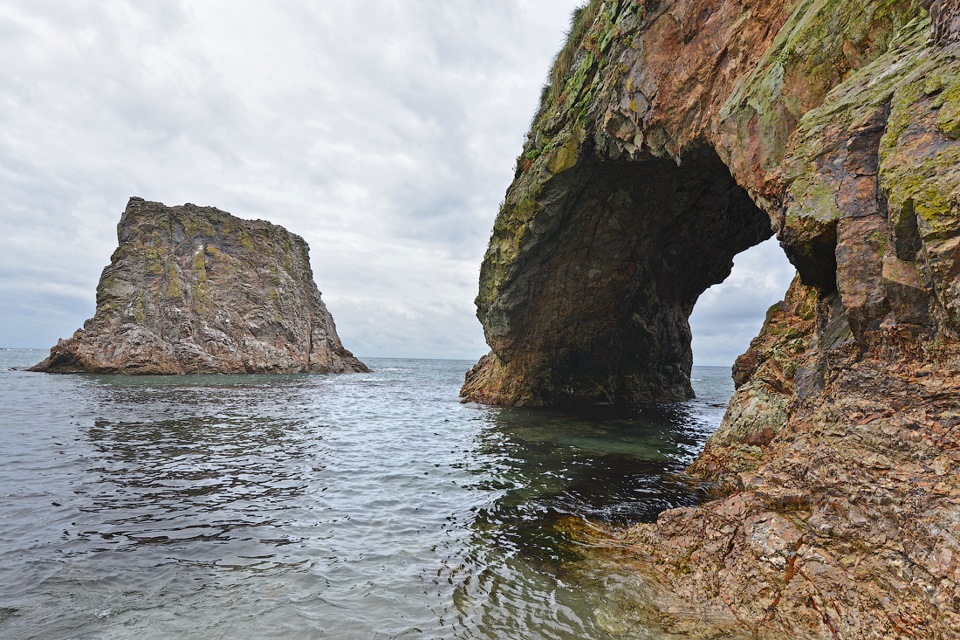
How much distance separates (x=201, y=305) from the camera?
51344 millimetres

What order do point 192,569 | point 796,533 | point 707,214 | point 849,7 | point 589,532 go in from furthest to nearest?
point 707,214 < point 589,532 < point 849,7 < point 192,569 < point 796,533

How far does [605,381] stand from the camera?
1022 inches

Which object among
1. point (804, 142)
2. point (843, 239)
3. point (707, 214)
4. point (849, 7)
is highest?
point (707, 214)

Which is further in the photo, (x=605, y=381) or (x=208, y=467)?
(x=605, y=381)

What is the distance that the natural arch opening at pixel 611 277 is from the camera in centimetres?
1700

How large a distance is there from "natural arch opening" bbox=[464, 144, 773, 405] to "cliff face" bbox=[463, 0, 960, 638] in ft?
10.5

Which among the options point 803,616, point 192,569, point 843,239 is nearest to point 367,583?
point 192,569

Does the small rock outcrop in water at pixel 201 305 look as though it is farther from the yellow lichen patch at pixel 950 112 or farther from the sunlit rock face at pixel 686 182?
the yellow lichen patch at pixel 950 112

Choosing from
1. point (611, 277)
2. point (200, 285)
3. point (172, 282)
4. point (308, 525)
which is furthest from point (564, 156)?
point (200, 285)

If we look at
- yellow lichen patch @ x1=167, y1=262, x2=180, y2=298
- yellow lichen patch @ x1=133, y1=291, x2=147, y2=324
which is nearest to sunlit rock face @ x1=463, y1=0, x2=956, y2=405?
yellow lichen patch @ x1=133, y1=291, x2=147, y2=324

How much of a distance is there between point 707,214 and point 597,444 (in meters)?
11.5

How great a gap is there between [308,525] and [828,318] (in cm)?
853

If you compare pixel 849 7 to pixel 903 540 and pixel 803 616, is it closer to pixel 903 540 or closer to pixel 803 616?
pixel 903 540

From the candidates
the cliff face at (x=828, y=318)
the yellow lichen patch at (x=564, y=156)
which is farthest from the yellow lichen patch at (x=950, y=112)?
the yellow lichen patch at (x=564, y=156)
